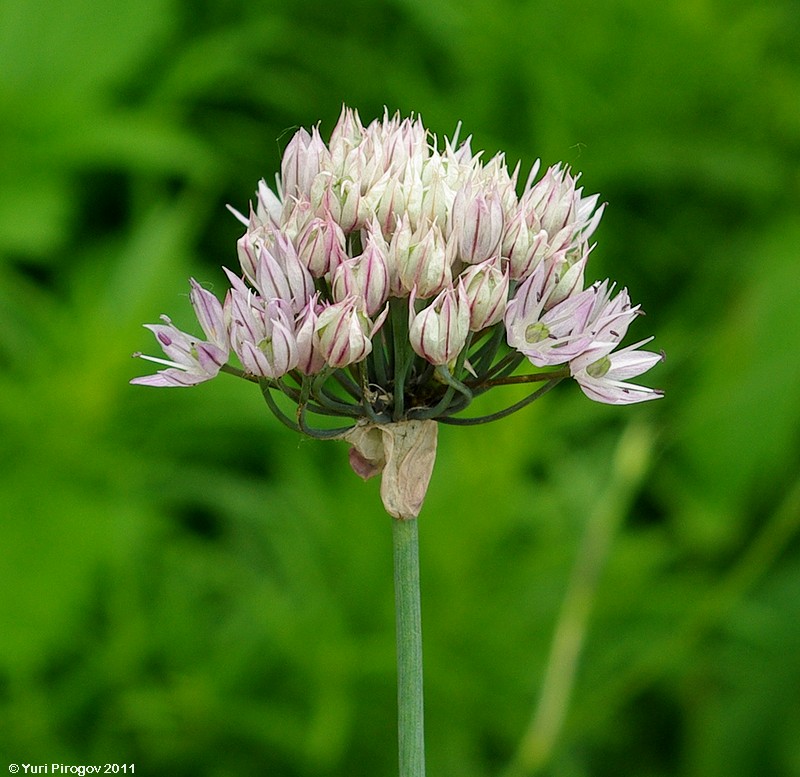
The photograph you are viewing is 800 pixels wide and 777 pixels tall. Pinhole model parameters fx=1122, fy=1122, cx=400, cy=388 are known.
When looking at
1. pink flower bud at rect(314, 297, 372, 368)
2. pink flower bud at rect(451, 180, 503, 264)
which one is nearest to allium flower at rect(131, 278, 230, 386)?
pink flower bud at rect(314, 297, 372, 368)

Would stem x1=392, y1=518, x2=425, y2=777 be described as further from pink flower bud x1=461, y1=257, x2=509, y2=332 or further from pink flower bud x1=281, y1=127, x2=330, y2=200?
pink flower bud x1=281, y1=127, x2=330, y2=200

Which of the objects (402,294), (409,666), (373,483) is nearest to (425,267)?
(402,294)

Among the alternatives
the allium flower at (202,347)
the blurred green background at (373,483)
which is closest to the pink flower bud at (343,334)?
the allium flower at (202,347)

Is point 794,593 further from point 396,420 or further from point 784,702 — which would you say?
point 396,420

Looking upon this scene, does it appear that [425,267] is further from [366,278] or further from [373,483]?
[373,483]

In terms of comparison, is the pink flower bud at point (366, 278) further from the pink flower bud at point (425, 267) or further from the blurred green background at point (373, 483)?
the blurred green background at point (373, 483)
